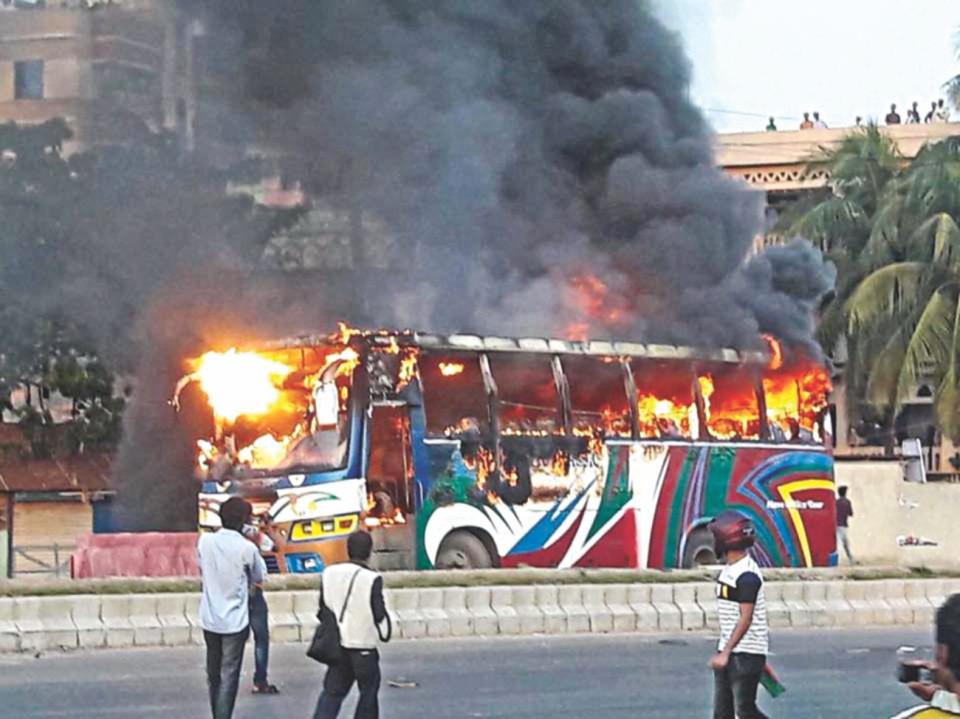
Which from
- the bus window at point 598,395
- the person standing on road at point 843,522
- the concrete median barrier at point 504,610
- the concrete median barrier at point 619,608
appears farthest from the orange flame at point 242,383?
the person standing on road at point 843,522

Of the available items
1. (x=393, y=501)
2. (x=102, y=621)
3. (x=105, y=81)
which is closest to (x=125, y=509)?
(x=105, y=81)

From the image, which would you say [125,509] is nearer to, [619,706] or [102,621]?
[102,621]

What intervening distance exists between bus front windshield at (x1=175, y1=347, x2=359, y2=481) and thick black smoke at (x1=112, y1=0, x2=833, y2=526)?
4818mm

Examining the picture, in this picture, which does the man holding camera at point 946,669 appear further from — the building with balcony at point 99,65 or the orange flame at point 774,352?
the building with balcony at point 99,65

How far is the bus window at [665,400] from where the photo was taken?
21.9 metres

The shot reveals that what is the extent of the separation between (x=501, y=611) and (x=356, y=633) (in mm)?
8475

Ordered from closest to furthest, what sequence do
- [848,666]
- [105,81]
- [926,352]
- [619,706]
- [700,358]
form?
[619,706]
[848,666]
[700,358]
[105,81]
[926,352]

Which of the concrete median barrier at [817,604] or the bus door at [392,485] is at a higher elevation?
the bus door at [392,485]

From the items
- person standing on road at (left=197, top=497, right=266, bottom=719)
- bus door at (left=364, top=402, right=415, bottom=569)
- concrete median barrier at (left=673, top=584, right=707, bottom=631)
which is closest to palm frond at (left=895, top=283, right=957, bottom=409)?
bus door at (left=364, top=402, right=415, bottom=569)

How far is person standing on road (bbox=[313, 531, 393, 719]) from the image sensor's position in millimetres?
8555

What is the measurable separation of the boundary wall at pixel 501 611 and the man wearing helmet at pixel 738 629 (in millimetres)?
7333

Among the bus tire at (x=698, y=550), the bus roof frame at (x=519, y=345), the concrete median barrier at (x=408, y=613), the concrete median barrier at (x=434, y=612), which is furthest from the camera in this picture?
the bus tire at (x=698, y=550)

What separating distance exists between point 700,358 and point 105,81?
32.3 ft

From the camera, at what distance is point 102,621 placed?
602 inches
